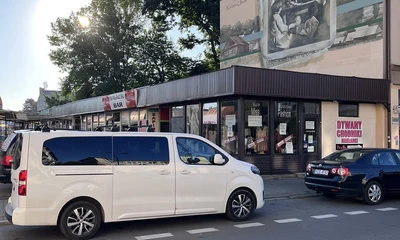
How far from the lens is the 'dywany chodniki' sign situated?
54.1 ft

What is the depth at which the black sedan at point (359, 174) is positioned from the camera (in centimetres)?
1002

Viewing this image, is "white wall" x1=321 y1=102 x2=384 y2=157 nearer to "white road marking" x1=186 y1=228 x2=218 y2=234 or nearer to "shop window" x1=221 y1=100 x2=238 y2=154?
"shop window" x1=221 y1=100 x2=238 y2=154

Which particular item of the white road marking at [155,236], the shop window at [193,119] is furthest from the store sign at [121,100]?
the white road marking at [155,236]

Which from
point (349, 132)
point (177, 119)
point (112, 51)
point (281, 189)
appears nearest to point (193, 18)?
point (112, 51)

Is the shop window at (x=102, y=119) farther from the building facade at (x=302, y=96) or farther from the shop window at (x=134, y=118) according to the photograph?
the shop window at (x=134, y=118)

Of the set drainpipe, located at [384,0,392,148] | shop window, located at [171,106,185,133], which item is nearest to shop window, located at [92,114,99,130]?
shop window, located at [171,106,185,133]

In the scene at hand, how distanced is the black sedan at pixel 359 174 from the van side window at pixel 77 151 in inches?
234

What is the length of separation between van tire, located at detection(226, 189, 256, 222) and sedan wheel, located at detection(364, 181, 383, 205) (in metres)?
3.58

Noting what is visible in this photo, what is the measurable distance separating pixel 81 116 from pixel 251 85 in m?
22.2

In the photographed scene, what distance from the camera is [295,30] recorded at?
2238 cm

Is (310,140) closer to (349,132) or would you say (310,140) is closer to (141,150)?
(349,132)

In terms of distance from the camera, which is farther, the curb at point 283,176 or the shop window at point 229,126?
the curb at point 283,176

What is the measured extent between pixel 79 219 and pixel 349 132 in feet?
43.1

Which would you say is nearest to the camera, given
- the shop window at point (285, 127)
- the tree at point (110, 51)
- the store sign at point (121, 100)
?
A: the shop window at point (285, 127)
